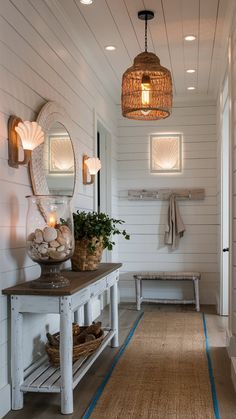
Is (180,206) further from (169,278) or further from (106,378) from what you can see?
(106,378)

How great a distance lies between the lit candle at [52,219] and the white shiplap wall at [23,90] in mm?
205

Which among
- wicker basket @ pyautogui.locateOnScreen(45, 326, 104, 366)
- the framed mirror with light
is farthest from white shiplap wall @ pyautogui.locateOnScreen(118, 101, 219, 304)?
wicker basket @ pyautogui.locateOnScreen(45, 326, 104, 366)

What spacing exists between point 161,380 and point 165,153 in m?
3.69

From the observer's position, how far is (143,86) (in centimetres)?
354

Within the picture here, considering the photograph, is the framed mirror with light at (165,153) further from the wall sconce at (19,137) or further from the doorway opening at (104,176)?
the wall sconce at (19,137)

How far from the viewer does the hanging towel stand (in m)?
6.23

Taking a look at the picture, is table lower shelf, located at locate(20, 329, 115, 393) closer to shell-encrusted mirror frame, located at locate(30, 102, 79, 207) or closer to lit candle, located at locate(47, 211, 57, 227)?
lit candle, located at locate(47, 211, 57, 227)

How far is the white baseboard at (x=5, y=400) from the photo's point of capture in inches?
104

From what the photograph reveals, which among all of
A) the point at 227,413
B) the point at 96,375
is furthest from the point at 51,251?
the point at 227,413

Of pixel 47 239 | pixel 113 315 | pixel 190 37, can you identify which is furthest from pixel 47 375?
pixel 190 37

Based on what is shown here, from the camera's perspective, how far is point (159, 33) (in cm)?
416

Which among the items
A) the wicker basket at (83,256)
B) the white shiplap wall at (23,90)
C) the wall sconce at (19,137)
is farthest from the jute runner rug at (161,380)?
the wall sconce at (19,137)

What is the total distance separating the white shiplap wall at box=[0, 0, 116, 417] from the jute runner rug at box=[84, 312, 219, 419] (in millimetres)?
611

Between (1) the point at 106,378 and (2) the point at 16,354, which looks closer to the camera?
(2) the point at 16,354
